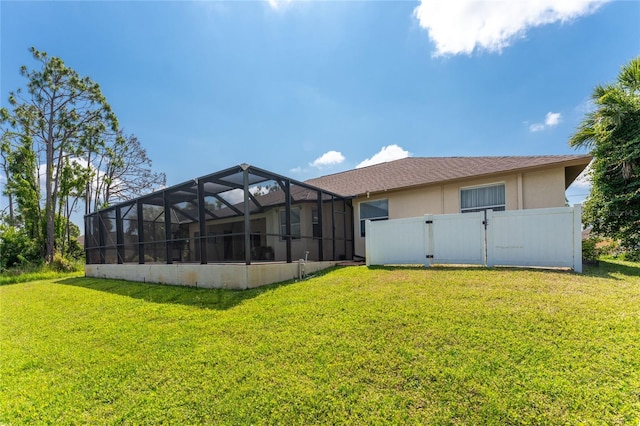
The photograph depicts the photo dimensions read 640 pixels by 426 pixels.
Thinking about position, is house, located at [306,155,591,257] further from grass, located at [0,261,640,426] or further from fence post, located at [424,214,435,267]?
grass, located at [0,261,640,426]

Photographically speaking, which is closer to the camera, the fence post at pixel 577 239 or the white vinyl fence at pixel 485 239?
the fence post at pixel 577 239

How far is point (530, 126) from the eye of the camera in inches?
433

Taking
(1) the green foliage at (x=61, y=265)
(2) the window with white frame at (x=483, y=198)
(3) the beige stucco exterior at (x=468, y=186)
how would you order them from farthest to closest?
(1) the green foliage at (x=61, y=265) < (2) the window with white frame at (x=483, y=198) < (3) the beige stucco exterior at (x=468, y=186)

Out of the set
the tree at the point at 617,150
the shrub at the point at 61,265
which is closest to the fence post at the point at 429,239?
the tree at the point at 617,150

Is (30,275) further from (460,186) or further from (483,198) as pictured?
(483,198)

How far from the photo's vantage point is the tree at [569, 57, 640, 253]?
8430mm

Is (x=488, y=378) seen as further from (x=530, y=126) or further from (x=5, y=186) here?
(x=5, y=186)

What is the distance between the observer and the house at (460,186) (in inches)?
317

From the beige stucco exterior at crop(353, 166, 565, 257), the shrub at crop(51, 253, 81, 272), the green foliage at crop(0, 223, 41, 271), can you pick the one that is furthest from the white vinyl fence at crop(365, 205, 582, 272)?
the green foliage at crop(0, 223, 41, 271)

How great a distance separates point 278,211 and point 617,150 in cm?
1164

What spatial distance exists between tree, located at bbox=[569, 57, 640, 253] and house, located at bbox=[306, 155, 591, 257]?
992 mm

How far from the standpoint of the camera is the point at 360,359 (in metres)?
3.11

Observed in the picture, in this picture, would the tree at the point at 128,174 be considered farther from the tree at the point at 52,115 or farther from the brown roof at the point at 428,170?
the brown roof at the point at 428,170

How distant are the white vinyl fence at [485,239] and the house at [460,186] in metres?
2.56
